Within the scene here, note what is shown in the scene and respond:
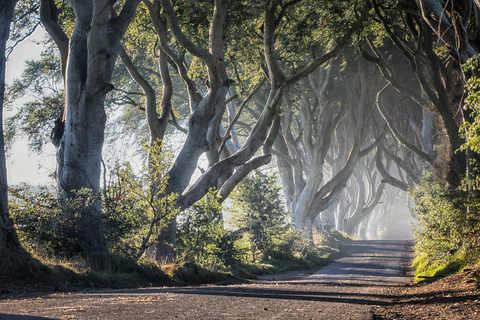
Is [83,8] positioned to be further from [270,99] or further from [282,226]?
[282,226]

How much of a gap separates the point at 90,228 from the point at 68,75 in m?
4.25

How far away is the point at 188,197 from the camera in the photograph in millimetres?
12484

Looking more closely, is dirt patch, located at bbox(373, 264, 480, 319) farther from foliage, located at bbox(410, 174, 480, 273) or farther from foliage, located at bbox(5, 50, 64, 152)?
foliage, located at bbox(5, 50, 64, 152)

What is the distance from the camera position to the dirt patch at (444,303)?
5.32 meters

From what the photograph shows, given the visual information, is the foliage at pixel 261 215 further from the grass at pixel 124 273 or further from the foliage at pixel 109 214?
the foliage at pixel 109 214

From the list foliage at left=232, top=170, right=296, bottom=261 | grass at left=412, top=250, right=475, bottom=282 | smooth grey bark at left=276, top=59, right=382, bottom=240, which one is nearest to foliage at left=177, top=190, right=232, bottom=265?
foliage at left=232, top=170, right=296, bottom=261

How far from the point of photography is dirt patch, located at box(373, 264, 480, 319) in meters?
5.32

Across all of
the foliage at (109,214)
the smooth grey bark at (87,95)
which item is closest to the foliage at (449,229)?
the foliage at (109,214)

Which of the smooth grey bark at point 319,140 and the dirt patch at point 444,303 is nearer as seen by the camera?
the dirt patch at point 444,303

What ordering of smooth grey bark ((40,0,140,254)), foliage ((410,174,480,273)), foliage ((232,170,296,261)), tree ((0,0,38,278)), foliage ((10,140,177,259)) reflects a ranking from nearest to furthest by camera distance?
tree ((0,0,38,278))
foliage ((10,140,177,259))
foliage ((410,174,480,273))
smooth grey bark ((40,0,140,254))
foliage ((232,170,296,261))

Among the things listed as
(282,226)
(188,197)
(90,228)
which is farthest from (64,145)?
(282,226)

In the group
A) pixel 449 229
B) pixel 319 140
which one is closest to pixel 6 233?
pixel 449 229

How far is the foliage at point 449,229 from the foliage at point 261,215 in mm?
5830

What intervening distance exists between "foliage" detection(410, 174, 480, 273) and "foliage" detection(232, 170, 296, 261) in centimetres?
583
